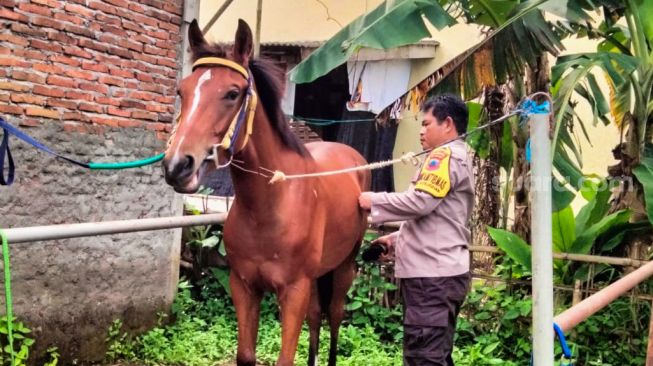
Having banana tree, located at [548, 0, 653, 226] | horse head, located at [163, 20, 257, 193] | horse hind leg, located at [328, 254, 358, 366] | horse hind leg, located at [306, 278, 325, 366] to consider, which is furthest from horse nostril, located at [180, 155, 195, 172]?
banana tree, located at [548, 0, 653, 226]

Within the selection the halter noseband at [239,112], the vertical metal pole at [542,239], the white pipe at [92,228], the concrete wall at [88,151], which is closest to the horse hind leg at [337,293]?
the white pipe at [92,228]

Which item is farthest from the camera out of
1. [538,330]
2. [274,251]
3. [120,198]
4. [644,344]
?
[120,198]

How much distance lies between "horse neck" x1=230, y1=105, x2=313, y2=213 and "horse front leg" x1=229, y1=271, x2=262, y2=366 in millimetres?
438

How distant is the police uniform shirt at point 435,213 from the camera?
3109 mm

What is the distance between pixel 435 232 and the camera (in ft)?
10.6

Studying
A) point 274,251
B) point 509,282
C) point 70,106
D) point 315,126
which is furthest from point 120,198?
point 315,126

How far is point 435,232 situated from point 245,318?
105 cm

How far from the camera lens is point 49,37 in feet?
14.6

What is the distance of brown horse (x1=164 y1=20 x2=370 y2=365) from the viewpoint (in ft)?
8.70

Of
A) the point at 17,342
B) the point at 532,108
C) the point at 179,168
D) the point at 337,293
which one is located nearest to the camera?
the point at 532,108

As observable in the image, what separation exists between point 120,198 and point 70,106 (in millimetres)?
829

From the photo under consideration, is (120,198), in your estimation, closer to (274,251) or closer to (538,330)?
(274,251)

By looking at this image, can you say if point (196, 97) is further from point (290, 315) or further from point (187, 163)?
point (290, 315)

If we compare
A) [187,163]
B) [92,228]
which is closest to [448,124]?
[187,163]
